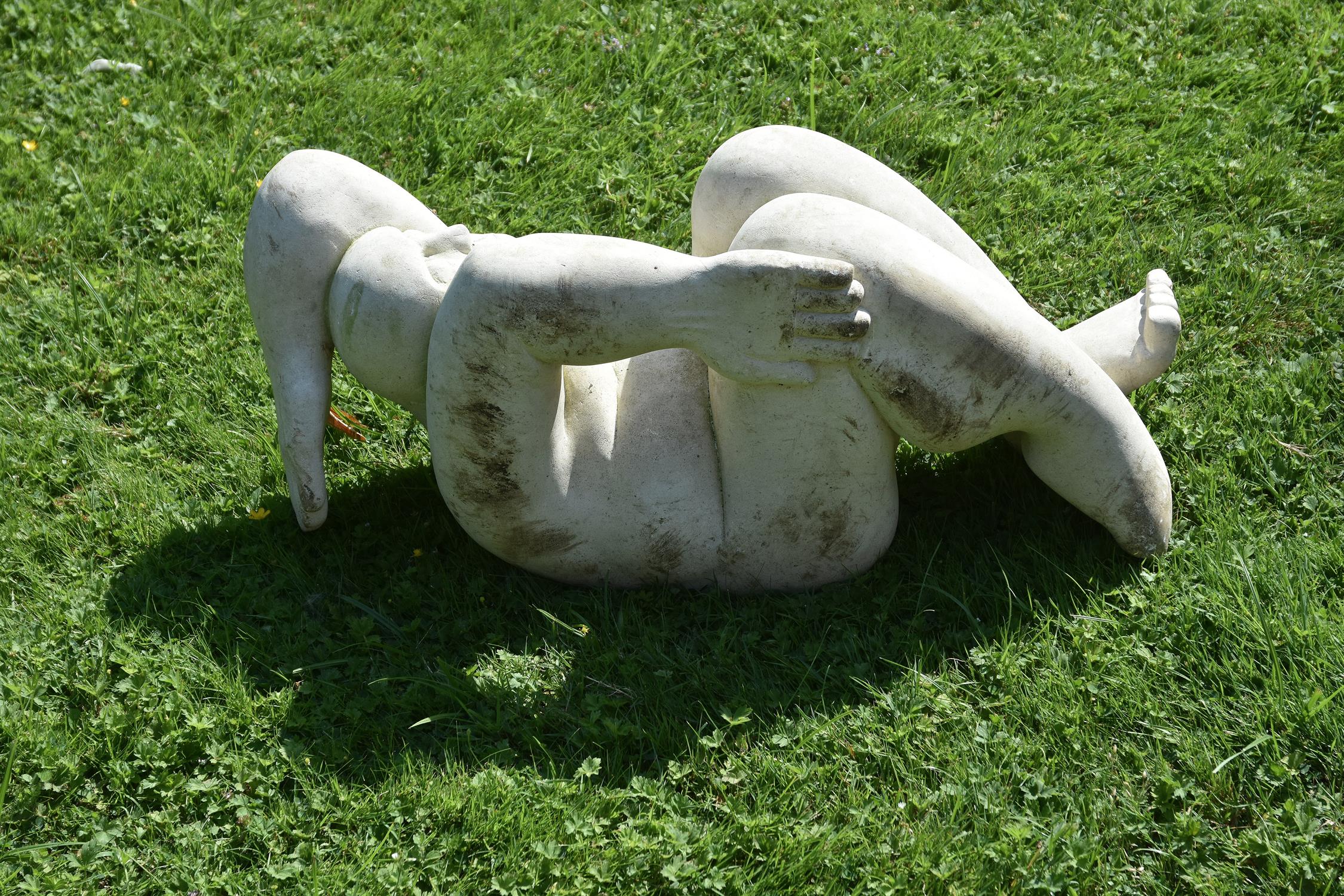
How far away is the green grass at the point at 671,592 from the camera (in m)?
2.92

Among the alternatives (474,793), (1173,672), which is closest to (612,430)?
(474,793)

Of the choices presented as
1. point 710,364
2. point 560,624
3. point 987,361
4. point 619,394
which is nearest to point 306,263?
point 619,394

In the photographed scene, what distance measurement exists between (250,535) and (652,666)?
130 cm

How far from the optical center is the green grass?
2.92m

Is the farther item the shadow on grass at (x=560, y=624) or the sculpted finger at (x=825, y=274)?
the shadow on grass at (x=560, y=624)

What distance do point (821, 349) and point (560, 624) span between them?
107 centimetres

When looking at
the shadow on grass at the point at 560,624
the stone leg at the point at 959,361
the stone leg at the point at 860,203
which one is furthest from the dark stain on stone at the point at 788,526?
the stone leg at the point at 860,203

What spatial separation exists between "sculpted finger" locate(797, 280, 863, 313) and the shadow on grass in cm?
91

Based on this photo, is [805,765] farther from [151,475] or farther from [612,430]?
[151,475]

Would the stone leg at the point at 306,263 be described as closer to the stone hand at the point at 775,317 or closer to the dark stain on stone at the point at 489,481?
the dark stain on stone at the point at 489,481

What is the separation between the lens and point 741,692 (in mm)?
3180

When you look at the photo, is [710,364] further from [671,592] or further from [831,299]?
[671,592]

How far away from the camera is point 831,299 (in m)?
2.77

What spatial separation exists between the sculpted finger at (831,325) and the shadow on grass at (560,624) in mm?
838
